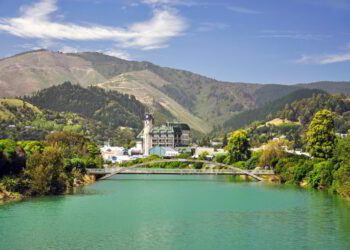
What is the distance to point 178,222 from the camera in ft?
157

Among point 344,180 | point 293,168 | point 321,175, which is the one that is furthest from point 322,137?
point 344,180

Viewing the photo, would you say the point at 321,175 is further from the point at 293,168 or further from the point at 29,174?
the point at 29,174

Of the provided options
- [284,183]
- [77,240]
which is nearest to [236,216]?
[77,240]

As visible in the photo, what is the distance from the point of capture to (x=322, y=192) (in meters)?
72.5

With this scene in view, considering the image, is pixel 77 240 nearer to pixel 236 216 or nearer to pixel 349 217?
pixel 236 216

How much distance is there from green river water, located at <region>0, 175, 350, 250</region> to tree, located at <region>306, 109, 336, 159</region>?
20.6m

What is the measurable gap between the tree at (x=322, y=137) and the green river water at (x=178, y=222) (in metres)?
20.6

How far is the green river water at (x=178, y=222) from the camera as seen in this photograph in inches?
1513

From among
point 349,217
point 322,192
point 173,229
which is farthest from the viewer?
point 322,192

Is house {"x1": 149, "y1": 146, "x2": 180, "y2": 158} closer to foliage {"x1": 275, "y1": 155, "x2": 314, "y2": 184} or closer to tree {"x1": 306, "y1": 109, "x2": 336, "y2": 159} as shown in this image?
foliage {"x1": 275, "y1": 155, "x2": 314, "y2": 184}

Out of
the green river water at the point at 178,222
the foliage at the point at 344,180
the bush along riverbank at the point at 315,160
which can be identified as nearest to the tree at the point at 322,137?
the bush along riverbank at the point at 315,160

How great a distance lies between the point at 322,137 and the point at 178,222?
49.5 m

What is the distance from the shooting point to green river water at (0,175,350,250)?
38.4m

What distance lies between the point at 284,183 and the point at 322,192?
1917cm
